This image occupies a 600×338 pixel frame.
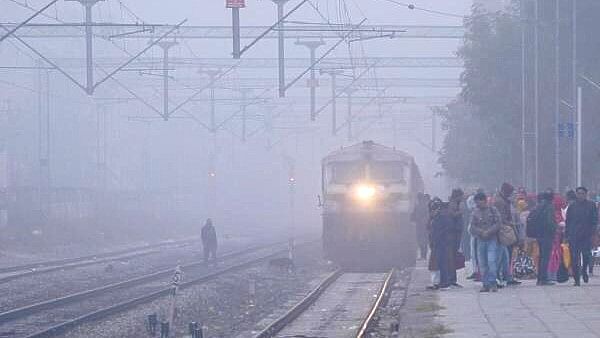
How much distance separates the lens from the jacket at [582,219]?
19.9m

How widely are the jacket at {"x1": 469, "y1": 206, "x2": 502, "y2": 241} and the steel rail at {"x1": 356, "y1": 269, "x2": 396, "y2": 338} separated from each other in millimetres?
2092

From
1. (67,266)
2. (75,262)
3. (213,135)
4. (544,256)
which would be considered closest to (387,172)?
(67,266)

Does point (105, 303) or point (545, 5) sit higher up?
point (545, 5)

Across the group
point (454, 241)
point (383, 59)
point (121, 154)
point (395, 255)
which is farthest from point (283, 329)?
point (121, 154)

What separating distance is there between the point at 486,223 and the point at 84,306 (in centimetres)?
783

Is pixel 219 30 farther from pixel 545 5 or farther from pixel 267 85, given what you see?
pixel 267 85

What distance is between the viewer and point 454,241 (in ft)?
68.2

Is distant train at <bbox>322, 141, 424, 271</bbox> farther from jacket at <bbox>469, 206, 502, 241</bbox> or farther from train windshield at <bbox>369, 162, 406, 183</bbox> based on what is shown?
jacket at <bbox>469, 206, 502, 241</bbox>

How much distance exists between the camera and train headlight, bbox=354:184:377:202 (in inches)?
1276

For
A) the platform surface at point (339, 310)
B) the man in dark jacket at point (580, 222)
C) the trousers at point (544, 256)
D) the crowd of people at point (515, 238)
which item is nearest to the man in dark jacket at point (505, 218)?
the crowd of people at point (515, 238)

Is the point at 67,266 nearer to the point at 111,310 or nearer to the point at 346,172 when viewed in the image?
the point at 346,172

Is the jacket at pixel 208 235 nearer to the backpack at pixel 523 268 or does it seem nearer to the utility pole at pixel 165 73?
the utility pole at pixel 165 73

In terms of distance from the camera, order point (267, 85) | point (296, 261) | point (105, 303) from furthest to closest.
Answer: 1. point (267, 85)
2. point (296, 261)
3. point (105, 303)

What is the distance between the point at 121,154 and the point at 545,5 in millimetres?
54155
